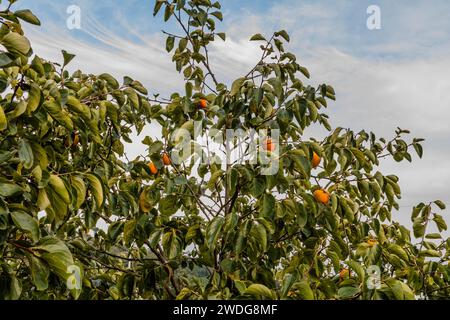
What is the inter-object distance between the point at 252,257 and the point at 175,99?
1072 millimetres

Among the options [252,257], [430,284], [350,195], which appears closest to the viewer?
[252,257]

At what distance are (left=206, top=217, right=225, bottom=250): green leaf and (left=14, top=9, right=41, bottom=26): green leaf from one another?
1.16 metres

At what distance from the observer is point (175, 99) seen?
2.64m

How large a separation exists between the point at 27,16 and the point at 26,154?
0.63m

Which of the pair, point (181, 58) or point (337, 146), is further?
point (181, 58)

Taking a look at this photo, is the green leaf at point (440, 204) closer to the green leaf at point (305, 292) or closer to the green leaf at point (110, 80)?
the green leaf at point (305, 292)

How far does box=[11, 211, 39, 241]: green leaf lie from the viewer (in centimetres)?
141

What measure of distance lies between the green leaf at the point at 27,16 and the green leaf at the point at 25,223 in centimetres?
84

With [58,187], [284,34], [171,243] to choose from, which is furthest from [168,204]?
[284,34]

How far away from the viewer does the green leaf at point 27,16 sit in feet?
5.91

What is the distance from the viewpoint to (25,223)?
4.66 feet

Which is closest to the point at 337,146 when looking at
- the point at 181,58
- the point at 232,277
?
the point at 232,277

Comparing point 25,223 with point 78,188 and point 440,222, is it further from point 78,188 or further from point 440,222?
point 440,222
